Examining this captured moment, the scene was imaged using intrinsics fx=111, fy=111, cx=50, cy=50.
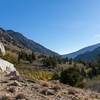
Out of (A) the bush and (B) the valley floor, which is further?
(A) the bush

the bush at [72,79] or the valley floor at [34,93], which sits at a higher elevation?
the valley floor at [34,93]

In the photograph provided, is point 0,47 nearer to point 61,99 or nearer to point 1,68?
point 1,68

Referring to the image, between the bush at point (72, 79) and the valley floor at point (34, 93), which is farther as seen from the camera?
the bush at point (72, 79)

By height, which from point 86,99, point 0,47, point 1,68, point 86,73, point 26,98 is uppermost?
point 0,47

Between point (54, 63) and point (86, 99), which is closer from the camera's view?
point (86, 99)

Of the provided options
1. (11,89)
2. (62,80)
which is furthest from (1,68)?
(62,80)

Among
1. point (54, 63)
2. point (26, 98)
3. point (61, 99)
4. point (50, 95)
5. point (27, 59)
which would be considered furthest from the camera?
point (27, 59)

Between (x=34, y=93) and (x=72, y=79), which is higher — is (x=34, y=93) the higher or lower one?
the higher one

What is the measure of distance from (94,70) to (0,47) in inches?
2934

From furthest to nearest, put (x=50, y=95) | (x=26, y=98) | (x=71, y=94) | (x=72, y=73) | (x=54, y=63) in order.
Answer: (x=54, y=63) → (x=72, y=73) → (x=71, y=94) → (x=50, y=95) → (x=26, y=98)

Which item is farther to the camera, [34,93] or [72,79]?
[72,79]

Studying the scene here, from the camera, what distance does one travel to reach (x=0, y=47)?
35344 mm

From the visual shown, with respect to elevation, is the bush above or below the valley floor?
below

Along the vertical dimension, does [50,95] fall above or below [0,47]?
below
